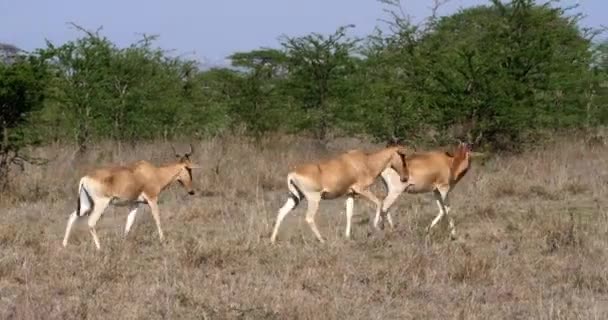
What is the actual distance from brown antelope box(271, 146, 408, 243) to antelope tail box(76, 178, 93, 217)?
8.04 ft

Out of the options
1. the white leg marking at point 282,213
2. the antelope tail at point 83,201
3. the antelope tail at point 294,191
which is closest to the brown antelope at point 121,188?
the antelope tail at point 83,201

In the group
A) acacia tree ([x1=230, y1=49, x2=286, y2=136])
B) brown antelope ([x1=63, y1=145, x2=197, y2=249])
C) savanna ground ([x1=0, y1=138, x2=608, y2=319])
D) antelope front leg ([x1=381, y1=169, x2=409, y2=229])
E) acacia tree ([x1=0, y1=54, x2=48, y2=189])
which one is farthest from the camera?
acacia tree ([x1=230, y1=49, x2=286, y2=136])

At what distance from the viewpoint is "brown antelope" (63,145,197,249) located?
11930mm

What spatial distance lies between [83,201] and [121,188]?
20.1 inches

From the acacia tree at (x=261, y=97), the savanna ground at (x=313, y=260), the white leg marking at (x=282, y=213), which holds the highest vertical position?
the acacia tree at (x=261, y=97)

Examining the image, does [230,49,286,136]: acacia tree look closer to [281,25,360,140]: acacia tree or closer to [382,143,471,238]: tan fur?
[281,25,360,140]: acacia tree

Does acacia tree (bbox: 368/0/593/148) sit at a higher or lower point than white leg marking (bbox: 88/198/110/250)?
higher

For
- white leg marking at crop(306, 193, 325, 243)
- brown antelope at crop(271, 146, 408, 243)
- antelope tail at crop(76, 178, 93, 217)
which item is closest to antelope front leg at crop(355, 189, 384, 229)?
brown antelope at crop(271, 146, 408, 243)

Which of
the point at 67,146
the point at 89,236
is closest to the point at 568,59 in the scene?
the point at 67,146

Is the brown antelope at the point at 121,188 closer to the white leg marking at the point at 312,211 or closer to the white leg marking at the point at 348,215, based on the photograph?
the white leg marking at the point at 312,211

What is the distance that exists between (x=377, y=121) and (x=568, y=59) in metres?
5.11

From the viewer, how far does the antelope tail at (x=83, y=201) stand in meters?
12.0

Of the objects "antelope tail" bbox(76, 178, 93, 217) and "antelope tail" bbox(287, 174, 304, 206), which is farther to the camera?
"antelope tail" bbox(287, 174, 304, 206)

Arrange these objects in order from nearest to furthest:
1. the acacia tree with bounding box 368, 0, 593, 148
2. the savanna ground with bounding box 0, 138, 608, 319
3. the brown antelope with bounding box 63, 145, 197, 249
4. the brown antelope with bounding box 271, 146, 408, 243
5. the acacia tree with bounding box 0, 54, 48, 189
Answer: the savanna ground with bounding box 0, 138, 608, 319
the brown antelope with bounding box 63, 145, 197, 249
the brown antelope with bounding box 271, 146, 408, 243
the acacia tree with bounding box 0, 54, 48, 189
the acacia tree with bounding box 368, 0, 593, 148
